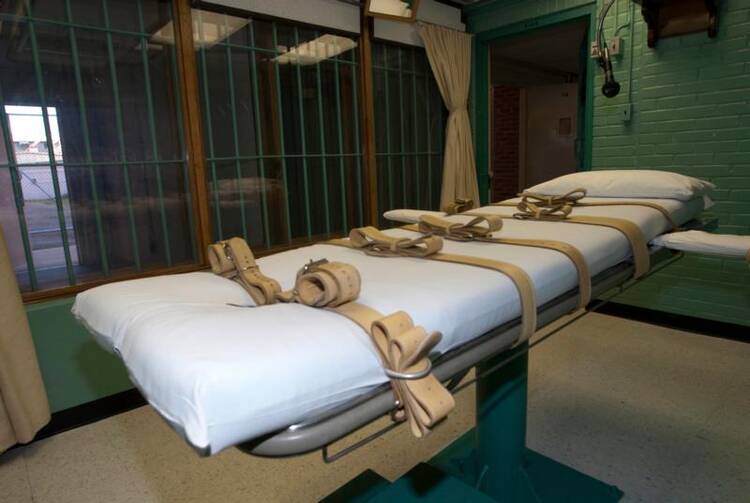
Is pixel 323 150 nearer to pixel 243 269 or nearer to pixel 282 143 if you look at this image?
pixel 282 143

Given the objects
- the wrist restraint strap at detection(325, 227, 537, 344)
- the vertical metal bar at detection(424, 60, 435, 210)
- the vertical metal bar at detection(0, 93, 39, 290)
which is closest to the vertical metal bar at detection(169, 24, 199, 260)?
the vertical metal bar at detection(0, 93, 39, 290)

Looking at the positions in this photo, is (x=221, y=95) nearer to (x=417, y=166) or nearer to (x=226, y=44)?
(x=226, y=44)

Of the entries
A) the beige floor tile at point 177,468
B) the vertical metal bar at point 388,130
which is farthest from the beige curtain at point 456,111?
the beige floor tile at point 177,468

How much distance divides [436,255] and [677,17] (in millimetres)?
2611

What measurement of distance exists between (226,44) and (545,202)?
1868 mm

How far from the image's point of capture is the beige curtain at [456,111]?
346 centimetres

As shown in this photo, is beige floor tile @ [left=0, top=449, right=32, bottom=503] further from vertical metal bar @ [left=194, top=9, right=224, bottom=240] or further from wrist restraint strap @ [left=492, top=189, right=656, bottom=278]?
wrist restraint strap @ [left=492, top=189, right=656, bottom=278]

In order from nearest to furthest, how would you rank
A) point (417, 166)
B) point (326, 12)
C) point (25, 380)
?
point (25, 380) < point (326, 12) < point (417, 166)

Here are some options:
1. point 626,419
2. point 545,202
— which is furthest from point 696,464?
point 545,202

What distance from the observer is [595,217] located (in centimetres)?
146

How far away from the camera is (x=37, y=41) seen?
2.01 metres

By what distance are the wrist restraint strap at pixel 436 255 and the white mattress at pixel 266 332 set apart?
0.07 feet

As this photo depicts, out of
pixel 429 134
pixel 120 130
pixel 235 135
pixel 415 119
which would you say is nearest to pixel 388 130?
pixel 415 119

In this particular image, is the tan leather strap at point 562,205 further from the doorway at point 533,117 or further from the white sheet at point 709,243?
the doorway at point 533,117
